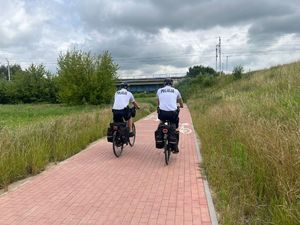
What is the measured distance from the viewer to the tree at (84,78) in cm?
4025

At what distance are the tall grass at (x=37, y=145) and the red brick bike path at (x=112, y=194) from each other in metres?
0.33

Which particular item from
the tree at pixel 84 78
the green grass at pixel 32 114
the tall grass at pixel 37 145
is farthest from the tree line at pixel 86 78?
the tall grass at pixel 37 145

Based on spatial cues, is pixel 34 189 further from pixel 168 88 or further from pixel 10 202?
pixel 168 88

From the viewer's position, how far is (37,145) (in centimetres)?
→ 874

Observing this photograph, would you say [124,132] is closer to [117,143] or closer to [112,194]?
[117,143]

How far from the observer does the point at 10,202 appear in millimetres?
5812

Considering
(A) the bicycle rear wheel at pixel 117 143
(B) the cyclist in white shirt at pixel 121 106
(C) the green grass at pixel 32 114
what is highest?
(B) the cyclist in white shirt at pixel 121 106

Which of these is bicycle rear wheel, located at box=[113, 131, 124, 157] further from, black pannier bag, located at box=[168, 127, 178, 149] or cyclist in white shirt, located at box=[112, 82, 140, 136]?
black pannier bag, located at box=[168, 127, 178, 149]

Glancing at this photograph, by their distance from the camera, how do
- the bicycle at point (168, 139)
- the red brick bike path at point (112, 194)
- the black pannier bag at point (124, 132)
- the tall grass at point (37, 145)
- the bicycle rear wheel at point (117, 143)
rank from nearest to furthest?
1. the red brick bike path at point (112, 194)
2. the tall grass at point (37, 145)
3. the bicycle at point (168, 139)
4. the bicycle rear wheel at point (117, 143)
5. the black pannier bag at point (124, 132)

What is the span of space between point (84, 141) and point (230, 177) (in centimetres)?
640

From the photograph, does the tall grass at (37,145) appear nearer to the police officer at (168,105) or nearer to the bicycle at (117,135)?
the bicycle at (117,135)

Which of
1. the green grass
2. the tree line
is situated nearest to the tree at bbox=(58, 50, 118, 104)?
the tree line

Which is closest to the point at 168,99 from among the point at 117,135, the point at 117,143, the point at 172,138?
the point at 172,138

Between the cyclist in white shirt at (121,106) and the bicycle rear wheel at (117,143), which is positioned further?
the cyclist in white shirt at (121,106)
